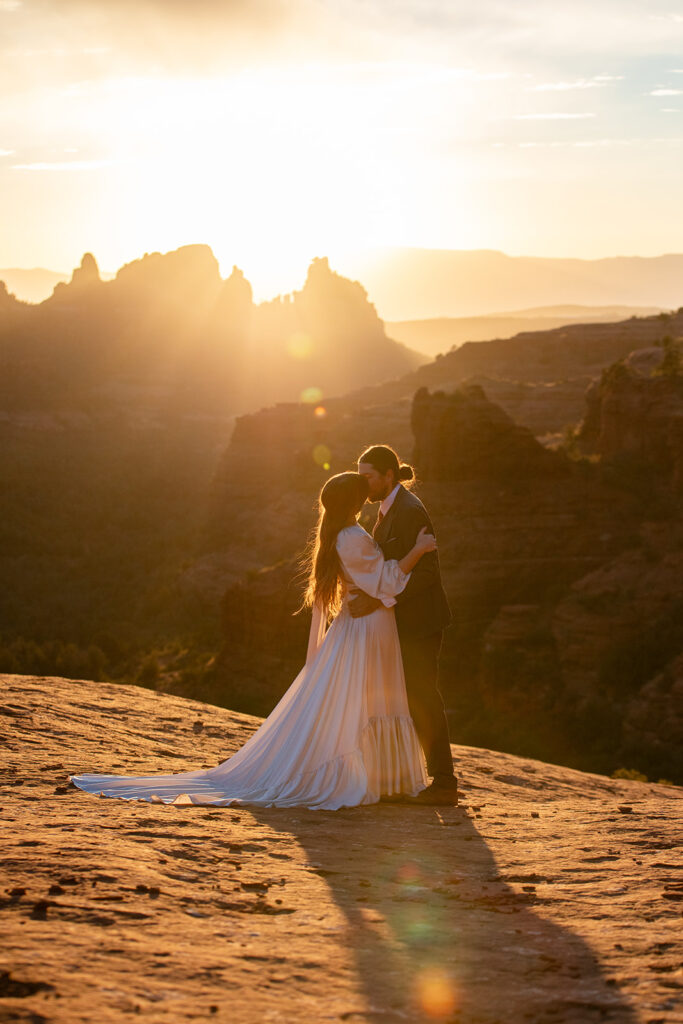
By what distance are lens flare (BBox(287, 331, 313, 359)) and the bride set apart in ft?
377

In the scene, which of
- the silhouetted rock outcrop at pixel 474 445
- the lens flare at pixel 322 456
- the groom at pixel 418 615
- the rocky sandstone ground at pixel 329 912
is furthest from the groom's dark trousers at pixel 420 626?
the lens flare at pixel 322 456

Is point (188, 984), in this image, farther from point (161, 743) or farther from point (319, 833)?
point (161, 743)

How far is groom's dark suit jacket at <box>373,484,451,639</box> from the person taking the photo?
6.43 metres

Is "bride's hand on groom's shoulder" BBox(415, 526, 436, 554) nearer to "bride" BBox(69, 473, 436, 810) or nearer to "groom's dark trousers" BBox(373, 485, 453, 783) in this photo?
"bride" BBox(69, 473, 436, 810)

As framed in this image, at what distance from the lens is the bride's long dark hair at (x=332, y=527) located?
629cm

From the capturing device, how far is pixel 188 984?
3113mm

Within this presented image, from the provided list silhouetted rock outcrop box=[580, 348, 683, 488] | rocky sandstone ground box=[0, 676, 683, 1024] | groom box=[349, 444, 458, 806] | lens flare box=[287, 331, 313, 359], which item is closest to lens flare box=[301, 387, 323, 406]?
lens flare box=[287, 331, 313, 359]

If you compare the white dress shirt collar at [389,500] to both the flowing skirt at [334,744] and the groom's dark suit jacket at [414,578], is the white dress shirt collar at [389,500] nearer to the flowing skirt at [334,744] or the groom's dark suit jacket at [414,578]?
the groom's dark suit jacket at [414,578]

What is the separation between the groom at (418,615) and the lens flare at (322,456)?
50293 mm

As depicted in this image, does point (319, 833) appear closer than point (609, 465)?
Yes

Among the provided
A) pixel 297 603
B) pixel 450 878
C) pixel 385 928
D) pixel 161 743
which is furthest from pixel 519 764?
pixel 297 603

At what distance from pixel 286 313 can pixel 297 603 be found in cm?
9837

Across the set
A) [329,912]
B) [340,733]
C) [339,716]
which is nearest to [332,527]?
[339,716]

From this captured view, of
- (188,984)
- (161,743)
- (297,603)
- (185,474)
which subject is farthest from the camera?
(185,474)
